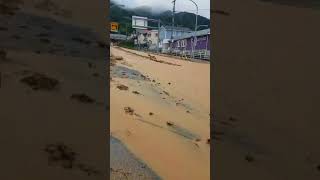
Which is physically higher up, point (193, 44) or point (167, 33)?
point (167, 33)

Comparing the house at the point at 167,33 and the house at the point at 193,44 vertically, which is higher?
the house at the point at 167,33

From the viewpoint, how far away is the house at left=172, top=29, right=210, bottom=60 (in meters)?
18.4

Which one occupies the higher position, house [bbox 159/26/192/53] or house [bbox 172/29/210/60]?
house [bbox 159/26/192/53]

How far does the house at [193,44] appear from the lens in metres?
18.4

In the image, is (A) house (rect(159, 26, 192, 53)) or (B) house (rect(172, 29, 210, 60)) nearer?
(B) house (rect(172, 29, 210, 60))

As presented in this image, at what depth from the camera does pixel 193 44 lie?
20062 millimetres

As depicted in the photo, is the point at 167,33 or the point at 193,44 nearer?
the point at 193,44

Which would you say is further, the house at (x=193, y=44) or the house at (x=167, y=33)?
the house at (x=167, y=33)

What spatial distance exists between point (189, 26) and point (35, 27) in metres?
26.2
